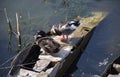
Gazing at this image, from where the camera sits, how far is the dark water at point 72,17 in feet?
66.2

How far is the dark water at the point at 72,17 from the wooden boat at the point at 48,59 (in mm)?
1054

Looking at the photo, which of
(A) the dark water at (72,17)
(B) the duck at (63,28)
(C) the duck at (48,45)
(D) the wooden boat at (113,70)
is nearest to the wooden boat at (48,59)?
(C) the duck at (48,45)

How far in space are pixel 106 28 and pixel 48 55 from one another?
20.3 ft

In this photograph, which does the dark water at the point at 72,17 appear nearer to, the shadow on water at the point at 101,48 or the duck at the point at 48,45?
the shadow on water at the point at 101,48

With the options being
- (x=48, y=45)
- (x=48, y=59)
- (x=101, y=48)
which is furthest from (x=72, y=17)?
(x=48, y=59)

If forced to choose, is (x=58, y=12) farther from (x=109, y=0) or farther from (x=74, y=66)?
(x=74, y=66)

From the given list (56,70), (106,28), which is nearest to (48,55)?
(56,70)

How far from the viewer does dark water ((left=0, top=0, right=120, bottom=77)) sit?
66.2 feet

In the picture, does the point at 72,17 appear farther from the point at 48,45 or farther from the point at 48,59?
the point at 48,59

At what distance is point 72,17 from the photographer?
24.8 m

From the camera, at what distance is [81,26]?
71.4ft

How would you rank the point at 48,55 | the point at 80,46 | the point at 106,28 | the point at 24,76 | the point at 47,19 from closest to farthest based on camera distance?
the point at 24,76 < the point at 48,55 < the point at 80,46 < the point at 106,28 < the point at 47,19

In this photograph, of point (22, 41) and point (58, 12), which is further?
point (58, 12)

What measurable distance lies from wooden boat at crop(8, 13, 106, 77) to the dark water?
105 centimetres
